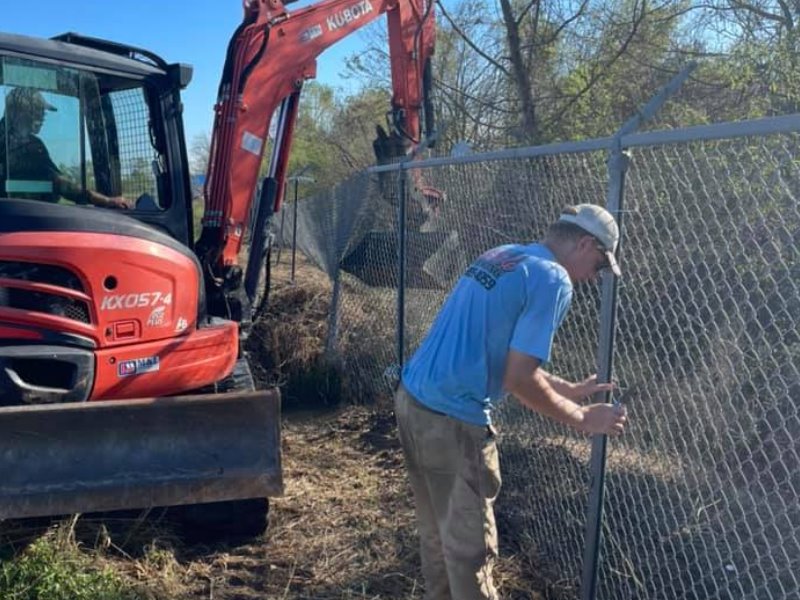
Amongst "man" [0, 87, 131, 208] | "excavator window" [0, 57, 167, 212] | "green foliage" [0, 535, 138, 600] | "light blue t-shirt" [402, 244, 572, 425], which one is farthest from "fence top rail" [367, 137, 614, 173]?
"green foliage" [0, 535, 138, 600]

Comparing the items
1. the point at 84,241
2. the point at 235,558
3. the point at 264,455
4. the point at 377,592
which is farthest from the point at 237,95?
the point at 377,592

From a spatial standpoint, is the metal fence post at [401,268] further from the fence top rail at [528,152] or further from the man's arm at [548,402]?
the man's arm at [548,402]

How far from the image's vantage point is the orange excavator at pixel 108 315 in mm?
4129

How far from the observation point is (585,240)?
112 inches

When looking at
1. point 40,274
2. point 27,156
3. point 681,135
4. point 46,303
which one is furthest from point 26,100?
point 681,135

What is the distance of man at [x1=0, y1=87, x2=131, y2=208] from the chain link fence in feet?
→ 7.32

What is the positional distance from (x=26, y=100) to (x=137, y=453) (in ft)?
6.69

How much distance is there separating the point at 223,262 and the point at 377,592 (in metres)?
2.85

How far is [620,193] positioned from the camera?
3.10m

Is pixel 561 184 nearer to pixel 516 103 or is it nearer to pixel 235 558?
pixel 235 558

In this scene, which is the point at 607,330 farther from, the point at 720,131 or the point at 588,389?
the point at 720,131

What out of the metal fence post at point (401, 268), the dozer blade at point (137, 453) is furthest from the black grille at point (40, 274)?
the metal fence post at point (401, 268)

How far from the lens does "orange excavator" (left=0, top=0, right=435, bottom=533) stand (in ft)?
13.5

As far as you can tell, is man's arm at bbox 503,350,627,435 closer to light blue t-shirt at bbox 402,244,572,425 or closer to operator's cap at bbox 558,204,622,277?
light blue t-shirt at bbox 402,244,572,425
